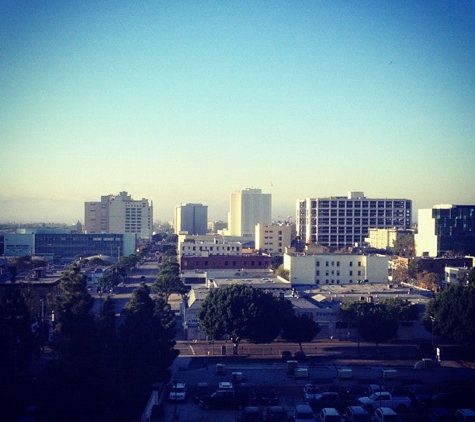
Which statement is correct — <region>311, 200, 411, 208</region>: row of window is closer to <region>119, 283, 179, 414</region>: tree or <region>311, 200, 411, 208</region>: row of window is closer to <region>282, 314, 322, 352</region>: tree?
<region>282, 314, 322, 352</region>: tree

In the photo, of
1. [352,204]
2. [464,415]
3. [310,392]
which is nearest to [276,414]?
[310,392]

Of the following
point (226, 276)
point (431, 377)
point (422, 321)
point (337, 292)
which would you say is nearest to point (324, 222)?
point (226, 276)

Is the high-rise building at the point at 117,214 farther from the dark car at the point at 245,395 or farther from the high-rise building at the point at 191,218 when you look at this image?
the dark car at the point at 245,395

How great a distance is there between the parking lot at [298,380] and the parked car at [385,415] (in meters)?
0.22

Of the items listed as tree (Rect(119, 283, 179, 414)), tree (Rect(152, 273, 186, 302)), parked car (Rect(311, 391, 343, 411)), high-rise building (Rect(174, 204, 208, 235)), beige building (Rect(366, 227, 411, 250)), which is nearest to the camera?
tree (Rect(119, 283, 179, 414))

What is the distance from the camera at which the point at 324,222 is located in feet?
127

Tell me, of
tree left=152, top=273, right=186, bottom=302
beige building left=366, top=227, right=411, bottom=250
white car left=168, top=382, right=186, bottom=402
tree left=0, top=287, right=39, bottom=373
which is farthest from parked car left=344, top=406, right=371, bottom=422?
beige building left=366, top=227, right=411, bottom=250

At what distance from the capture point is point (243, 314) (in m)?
11.1

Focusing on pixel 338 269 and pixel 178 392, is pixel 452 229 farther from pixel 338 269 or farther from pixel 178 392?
pixel 178 392

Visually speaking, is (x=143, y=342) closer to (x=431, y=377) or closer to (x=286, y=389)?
(x=286, y=389)

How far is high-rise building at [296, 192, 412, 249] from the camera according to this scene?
126ft

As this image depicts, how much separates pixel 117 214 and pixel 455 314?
45635mm

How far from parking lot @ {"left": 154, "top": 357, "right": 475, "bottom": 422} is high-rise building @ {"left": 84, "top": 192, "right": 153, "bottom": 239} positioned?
44684 millimetres

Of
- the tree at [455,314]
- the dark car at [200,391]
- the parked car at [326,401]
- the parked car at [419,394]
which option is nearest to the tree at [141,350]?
the dark car at [200,391]
